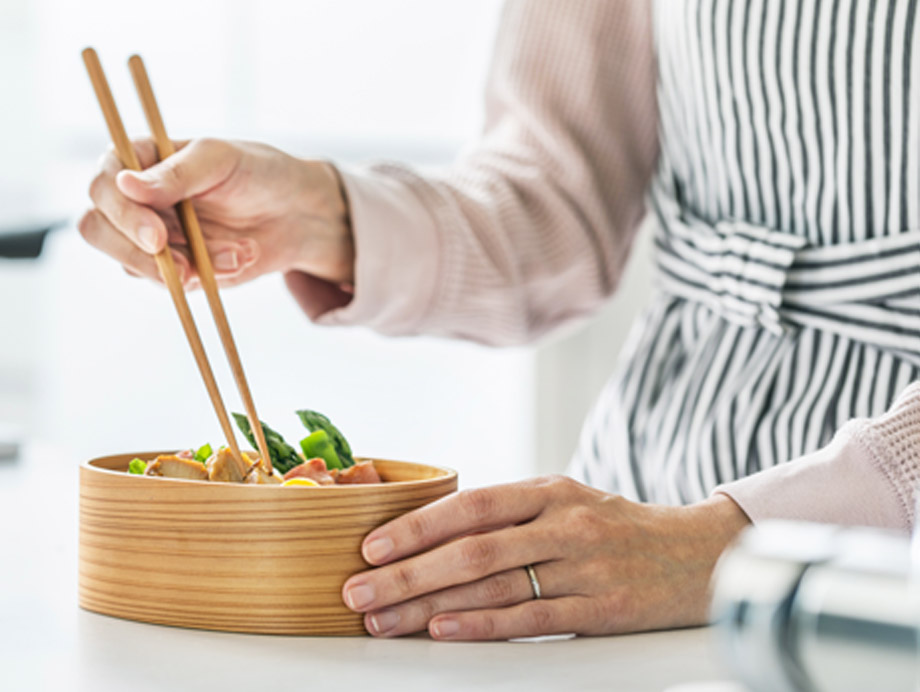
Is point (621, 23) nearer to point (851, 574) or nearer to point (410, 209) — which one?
point (410, 209)

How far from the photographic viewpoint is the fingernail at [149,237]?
0.87 m

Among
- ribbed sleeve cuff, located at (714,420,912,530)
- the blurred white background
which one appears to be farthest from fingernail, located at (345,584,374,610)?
the blurred white background

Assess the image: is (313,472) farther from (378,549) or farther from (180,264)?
(180,264)

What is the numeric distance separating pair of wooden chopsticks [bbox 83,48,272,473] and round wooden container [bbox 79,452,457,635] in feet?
0.37

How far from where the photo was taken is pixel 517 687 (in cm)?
57

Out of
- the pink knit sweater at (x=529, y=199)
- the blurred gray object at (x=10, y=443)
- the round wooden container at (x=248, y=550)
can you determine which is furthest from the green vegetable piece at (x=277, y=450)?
the blurred gray object at (x=10, y=443)

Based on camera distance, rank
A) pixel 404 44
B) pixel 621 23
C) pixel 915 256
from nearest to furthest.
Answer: pixel 915 256, pixel 621 23, pixel 404 44

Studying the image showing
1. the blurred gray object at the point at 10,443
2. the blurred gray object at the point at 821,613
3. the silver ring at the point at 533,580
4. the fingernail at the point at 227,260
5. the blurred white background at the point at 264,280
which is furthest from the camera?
the blurred white background at the point at 264,280

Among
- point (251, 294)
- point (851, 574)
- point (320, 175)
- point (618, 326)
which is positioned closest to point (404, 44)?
point (251, 294)

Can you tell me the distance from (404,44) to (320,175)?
261cm

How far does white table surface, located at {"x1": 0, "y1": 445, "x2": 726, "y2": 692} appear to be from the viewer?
57 cm

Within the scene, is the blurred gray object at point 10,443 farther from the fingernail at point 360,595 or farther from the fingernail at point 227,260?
the fingernail at point 360,595

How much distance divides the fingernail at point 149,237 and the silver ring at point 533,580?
376 millimetres

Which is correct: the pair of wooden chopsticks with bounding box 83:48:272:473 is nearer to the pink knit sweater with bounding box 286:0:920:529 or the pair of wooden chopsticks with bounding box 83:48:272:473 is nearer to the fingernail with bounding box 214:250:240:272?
the fingernail with bounding box 214:250:240:272
